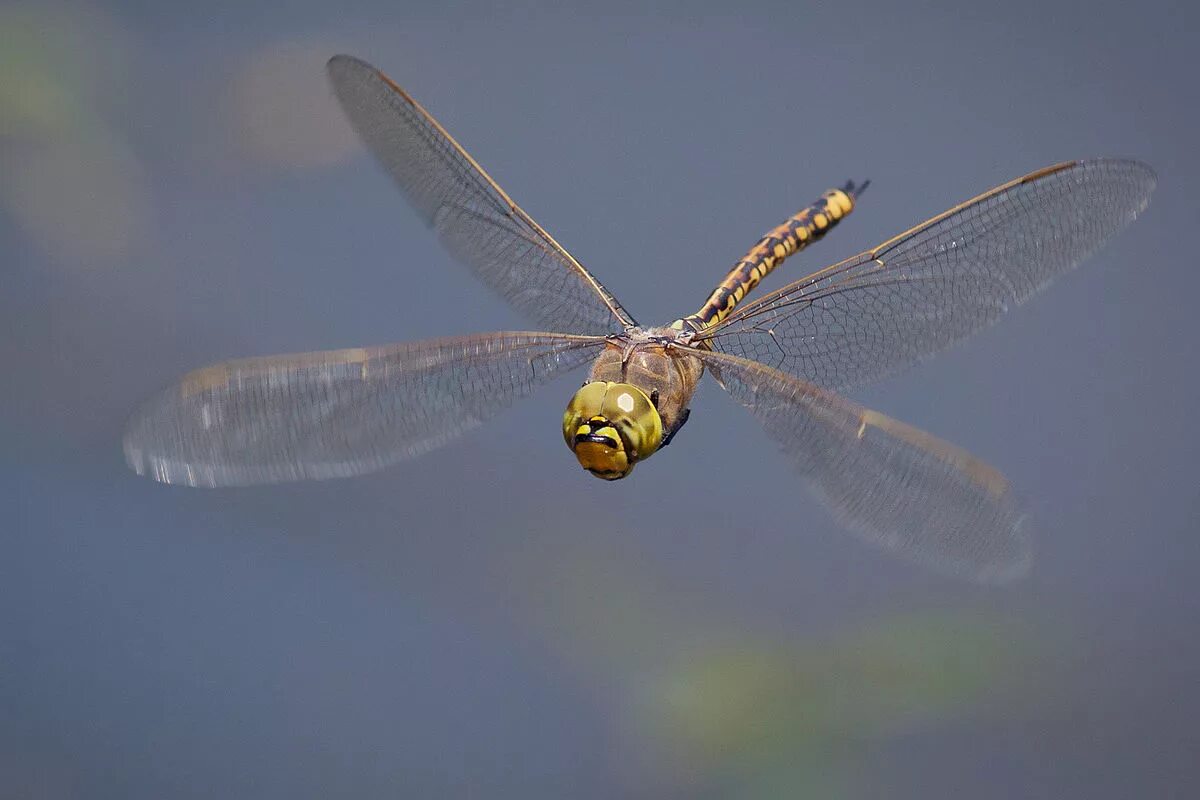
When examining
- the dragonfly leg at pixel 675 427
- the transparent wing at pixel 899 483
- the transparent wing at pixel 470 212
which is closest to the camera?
the transparent wing at pixel 899 483

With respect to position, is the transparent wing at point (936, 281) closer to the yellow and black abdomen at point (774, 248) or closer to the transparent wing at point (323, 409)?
the yellow and black abdomen at point (774, 248)

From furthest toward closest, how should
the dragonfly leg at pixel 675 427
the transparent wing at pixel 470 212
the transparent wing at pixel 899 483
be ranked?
1. the transparent wing at pixel 470 212
2. the dragonfly leg at pixel 675 427
3. the transparent wing at pixel 899 483

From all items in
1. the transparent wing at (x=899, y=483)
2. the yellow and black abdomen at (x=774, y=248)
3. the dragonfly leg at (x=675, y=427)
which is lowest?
the transparent wing at (x=899, y=483)

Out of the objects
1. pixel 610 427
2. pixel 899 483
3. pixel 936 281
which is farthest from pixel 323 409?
pixel 936 281

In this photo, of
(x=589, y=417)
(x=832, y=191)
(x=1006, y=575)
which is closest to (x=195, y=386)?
(x=589, y=417)

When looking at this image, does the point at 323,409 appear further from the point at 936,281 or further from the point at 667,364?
the point at 936,281

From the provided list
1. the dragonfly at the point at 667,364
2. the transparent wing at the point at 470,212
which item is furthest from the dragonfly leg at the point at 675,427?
the transparent wing at the point at 470,212

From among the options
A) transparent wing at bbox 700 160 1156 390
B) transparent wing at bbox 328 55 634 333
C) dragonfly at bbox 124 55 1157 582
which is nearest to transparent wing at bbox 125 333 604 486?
dragonfly at bbox 124 55 1157 582
